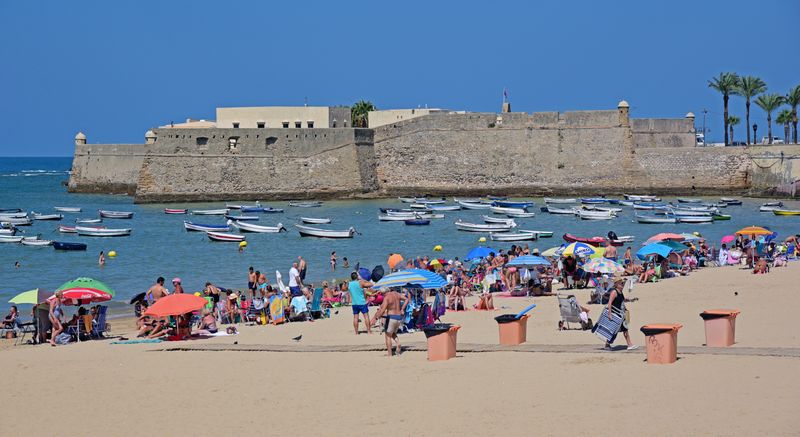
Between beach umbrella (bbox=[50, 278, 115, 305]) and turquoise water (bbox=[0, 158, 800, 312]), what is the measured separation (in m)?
6.21

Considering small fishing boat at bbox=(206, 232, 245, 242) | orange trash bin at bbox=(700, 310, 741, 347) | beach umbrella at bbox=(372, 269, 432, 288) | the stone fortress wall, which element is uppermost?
the stone fortress wall

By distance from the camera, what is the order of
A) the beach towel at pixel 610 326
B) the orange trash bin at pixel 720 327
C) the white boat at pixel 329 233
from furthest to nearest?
the white boat at pixel 329 233
the orange trash bin at pixel 720 327
the beach towel at pixel 610 326

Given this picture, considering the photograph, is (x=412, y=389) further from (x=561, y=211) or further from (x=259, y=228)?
(x=561, y=211)

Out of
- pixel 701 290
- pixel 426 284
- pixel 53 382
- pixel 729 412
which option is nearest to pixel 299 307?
pixel 426 284

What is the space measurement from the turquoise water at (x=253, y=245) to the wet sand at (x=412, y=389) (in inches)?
432

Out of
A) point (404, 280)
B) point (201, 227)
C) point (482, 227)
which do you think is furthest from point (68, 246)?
point (404, 280)

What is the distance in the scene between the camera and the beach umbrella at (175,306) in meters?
15.4

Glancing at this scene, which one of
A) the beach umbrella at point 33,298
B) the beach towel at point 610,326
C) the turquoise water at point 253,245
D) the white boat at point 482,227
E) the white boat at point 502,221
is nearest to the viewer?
the beach towel at point 610,326

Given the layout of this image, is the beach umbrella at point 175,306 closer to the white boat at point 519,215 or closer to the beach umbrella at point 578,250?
the beach umbrella at point 578,250

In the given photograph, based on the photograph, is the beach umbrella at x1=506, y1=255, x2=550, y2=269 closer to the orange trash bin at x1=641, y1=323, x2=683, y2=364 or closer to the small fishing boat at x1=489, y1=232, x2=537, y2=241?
the orange trash bin at x1=641, y1=323, x2=683, y2=364

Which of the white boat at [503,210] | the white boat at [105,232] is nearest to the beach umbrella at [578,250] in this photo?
the white boat at [105,232]

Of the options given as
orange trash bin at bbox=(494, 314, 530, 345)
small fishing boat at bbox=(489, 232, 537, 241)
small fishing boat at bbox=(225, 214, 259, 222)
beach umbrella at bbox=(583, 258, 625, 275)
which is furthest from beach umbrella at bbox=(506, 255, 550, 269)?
small fishing boat at bbox=(225, 214, 259, 222)

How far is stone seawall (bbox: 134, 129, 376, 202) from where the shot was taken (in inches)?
2263

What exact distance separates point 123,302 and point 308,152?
112 ft
